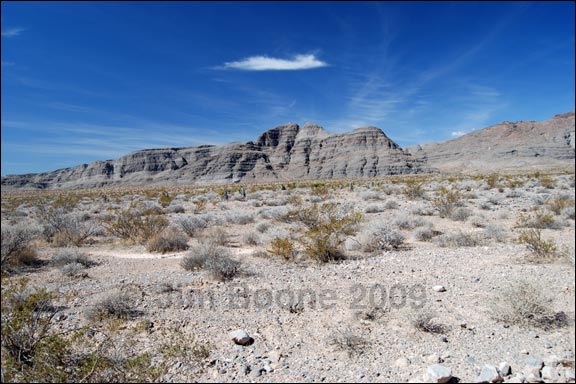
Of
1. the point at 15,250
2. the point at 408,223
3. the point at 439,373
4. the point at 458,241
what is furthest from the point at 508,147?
the point at 15,250

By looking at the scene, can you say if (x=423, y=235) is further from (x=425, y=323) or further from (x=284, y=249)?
(x=425, y=323)

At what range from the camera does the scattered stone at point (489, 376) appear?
342cm

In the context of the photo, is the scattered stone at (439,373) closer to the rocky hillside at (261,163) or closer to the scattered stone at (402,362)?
A: the scattered stone at (402,362)

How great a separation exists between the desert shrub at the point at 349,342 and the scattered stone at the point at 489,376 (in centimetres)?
125

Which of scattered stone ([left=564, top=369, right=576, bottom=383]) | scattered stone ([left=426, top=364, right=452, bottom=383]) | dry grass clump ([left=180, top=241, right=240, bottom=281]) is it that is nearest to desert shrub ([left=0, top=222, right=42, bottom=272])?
dry grass clump ([left=180, top=241, right=240, bottom=281])

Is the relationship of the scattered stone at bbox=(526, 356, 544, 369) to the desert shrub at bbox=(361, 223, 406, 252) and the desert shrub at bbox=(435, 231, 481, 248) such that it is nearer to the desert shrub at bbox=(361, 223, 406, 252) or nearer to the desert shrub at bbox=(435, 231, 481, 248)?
the desert shrub at bbox=(361, 223, 406, 252)

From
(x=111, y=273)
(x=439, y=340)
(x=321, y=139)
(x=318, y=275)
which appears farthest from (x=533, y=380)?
(x=321, y=139)

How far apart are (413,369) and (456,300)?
7.29 ft

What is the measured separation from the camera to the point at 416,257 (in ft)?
26.2

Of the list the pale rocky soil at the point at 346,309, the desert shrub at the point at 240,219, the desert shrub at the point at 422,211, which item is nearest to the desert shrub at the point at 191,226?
the desert shrub at the point at 240,219

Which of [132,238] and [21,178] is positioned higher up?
[21,178]

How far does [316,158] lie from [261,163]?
23.7m

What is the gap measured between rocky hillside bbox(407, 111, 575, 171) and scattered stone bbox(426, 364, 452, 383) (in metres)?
132

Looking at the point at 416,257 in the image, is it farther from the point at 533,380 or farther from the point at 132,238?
the point at 132,238
